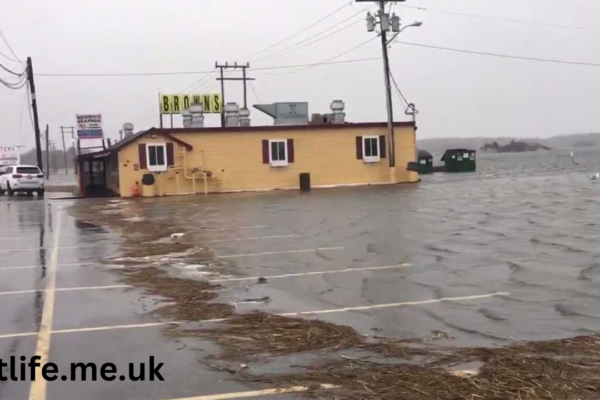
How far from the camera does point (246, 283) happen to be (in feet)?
32.2

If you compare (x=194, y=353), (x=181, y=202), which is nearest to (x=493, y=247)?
(x=194, y=353)

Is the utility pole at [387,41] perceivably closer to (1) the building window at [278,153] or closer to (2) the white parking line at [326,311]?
(1) the building window at [278,153]

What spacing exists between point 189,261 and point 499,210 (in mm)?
11503

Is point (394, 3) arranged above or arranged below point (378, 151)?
above

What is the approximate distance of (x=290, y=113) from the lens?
127ft

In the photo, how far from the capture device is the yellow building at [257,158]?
114 ft

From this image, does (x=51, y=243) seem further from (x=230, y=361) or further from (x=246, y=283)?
(x=230, y=361)

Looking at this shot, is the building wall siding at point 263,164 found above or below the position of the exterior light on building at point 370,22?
below

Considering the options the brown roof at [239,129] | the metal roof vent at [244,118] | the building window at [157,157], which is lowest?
the building window at [157,157]

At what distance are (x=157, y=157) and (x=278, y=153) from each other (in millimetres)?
6461

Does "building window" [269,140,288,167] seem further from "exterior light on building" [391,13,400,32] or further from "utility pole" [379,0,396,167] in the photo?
"exterior light on building" [391,13,400,32]

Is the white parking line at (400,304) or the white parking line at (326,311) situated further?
the white parking line at (400,304)

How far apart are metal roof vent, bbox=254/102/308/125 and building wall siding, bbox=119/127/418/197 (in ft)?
4.75

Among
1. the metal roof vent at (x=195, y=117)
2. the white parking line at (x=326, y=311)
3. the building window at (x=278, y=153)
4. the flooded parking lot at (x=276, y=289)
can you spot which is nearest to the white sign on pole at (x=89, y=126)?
the metal roof vent at (x=195, y=117)
